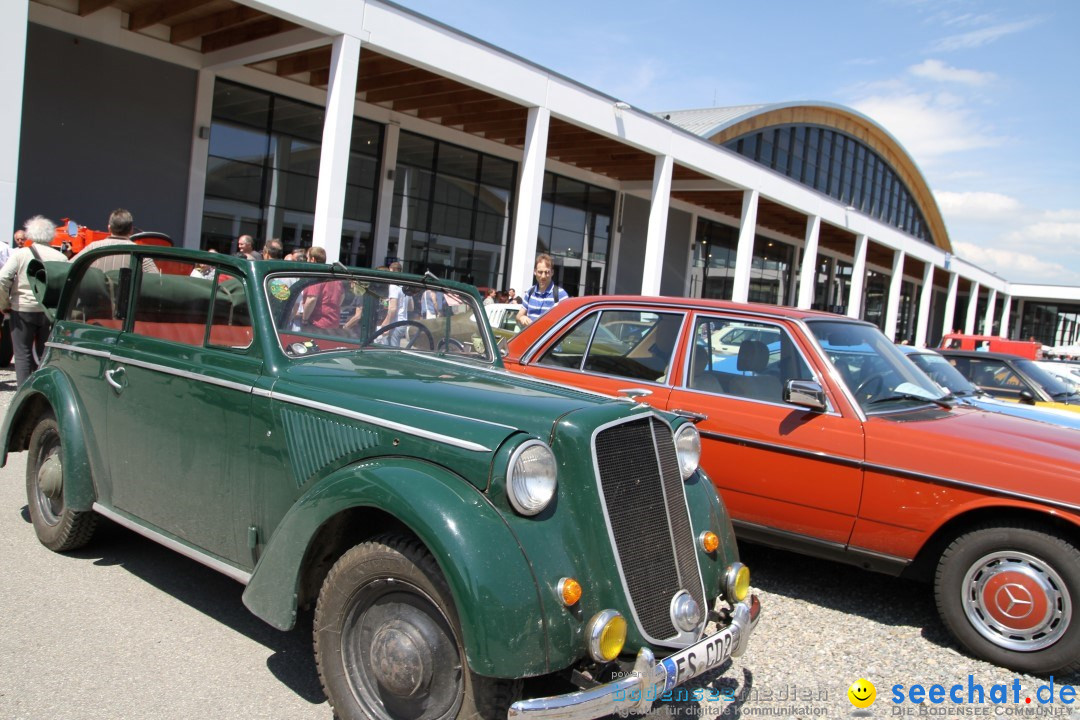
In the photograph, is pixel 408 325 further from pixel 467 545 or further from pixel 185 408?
pixel 467 545

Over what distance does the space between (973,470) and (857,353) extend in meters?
1.07

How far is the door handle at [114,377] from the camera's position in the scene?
3.70m

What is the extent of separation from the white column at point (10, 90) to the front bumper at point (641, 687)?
9.51m

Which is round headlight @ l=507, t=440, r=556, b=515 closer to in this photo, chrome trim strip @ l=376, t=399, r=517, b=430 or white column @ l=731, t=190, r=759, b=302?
chrome trim strip @ l=376, t=399, r=517, b=430

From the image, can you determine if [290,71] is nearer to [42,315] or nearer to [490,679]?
[42,315]

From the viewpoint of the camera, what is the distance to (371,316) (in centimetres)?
364

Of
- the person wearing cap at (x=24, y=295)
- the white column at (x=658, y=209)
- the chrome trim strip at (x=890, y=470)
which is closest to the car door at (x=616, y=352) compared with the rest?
the chrome trim strip at (x=890, y=470)

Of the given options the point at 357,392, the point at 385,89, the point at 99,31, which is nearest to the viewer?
the point at 357,392

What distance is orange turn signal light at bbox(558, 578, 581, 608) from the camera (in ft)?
7.80

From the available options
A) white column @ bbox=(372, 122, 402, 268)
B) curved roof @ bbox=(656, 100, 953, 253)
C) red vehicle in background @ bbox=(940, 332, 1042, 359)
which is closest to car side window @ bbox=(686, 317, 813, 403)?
white column @ bbox=(372, 122, 402, 268)

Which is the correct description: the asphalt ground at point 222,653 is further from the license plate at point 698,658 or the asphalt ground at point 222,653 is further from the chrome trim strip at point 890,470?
the chrome trim strip at point 890,470

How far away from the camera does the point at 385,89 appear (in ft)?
50.0

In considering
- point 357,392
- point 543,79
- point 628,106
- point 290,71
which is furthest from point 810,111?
point 357,392

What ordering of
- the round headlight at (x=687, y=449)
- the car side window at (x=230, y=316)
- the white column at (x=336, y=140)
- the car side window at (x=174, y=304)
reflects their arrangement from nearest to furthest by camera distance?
the round headlight at (x=687, y=449) < the car side window at (x=230, y=316) < the car side window at (x=174, y=304) < the white column at (x=336, y=140)
